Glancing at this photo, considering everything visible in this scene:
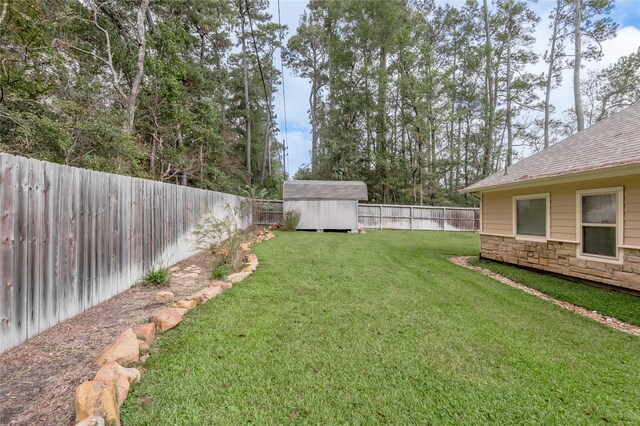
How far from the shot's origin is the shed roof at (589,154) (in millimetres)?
4449

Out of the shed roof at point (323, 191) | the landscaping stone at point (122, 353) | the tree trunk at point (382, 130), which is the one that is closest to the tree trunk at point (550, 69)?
the tree trunk at point (382, 130)

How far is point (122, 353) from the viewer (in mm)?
2006

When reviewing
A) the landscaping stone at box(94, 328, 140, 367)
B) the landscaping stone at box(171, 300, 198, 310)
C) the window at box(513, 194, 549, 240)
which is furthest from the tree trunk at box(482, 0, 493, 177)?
the landscaping stone at box(94, 328, 140, 367)

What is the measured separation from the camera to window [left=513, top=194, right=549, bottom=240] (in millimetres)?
5625

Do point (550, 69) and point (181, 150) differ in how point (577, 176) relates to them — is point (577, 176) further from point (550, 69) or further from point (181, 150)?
point (550, 69)

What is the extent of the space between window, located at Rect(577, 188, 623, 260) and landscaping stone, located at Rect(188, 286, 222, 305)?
615cm

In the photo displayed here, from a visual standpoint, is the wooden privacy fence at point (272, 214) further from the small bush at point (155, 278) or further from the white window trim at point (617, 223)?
the white window trim at point (617, 223)

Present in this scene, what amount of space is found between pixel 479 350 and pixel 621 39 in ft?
65.9

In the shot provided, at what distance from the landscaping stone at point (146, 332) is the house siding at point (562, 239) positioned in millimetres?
6468

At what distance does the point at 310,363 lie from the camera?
2172 millimetres

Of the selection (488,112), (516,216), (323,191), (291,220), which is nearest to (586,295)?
(516,216)

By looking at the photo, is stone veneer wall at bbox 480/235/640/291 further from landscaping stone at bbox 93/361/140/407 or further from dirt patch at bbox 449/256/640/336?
landscaping stone at bbox 93/361/140/407

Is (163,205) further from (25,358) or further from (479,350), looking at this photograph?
(479,350)

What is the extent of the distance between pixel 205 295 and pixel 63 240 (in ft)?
4.98
